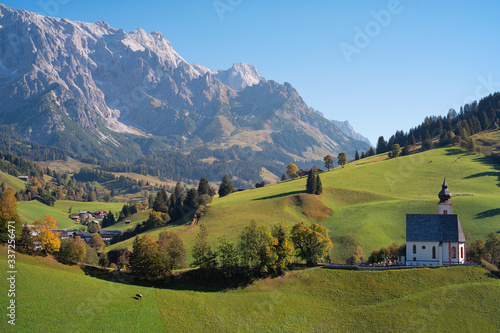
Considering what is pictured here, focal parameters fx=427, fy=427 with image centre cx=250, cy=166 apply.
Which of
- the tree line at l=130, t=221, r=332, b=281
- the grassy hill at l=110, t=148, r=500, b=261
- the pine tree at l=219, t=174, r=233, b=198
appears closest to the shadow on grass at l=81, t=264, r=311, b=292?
the tree line at l=130, t=221, r=332, b=281

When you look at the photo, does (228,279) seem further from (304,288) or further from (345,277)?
(345,277)

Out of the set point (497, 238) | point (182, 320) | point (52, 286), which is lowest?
point (182, 320)

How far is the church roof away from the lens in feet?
298

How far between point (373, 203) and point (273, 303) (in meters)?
82.5

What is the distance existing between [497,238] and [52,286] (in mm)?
94225

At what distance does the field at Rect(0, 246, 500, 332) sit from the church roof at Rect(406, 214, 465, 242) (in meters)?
9.45

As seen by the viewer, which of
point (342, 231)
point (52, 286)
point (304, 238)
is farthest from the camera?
point (342, 231)

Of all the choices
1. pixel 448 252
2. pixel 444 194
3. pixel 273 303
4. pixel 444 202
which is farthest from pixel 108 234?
pixel 448 252

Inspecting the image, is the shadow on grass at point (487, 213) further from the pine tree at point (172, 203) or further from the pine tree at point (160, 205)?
the pine tree at point (160, 205)

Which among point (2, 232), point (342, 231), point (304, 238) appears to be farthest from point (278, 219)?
point (2, 232)

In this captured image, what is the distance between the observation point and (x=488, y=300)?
73.2 m

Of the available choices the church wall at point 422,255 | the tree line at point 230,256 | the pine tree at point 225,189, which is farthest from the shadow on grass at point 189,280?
the pine tree at point 225,189

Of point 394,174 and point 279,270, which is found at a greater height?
point 394,174

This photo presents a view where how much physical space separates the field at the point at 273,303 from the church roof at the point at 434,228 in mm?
9454
